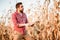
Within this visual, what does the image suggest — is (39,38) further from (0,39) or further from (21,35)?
(0,39)

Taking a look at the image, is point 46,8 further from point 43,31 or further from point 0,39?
point 0,39

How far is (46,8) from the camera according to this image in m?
3.66

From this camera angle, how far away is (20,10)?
406 centimetres

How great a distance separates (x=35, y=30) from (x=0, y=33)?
5.39 ft

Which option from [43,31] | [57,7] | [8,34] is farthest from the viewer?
[8,34]

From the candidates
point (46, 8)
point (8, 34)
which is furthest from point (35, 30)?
point (8, 34)

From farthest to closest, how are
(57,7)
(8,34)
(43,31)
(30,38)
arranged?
(8,34) < (30,38) < (43,31) < (57,7)

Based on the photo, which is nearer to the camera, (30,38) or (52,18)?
(52,18)

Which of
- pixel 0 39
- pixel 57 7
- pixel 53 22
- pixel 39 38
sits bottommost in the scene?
pixel 0 39

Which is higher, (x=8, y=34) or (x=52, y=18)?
(x=52, y=18)

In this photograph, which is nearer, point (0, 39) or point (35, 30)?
point (35, 30)

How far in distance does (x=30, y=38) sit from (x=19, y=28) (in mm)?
A: 300

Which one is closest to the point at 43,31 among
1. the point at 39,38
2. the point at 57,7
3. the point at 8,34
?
the point at 39,38

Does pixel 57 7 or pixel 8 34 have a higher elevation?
pixel 57 7
